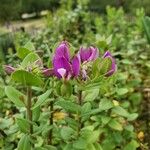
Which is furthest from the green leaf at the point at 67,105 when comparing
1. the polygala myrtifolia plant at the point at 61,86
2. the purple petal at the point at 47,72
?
the purple petal at the point at 47,72

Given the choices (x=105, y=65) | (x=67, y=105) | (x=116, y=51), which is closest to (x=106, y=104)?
(x=67, y=105)

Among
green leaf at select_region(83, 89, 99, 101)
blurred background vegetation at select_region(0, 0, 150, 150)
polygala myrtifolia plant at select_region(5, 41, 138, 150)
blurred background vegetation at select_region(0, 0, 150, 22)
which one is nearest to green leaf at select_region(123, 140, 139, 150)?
blurred background vegetation at select_region(0, 0, 150, 150)

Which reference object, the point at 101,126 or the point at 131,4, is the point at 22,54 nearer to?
the point at 101,126

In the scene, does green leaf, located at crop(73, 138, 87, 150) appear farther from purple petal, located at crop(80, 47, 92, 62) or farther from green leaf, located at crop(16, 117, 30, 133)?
purple petal, located at crop(80, 47, 92, 62)

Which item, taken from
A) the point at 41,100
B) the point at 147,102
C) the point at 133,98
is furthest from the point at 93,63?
the point at 147,102

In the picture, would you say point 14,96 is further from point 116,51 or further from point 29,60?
point 116,51
